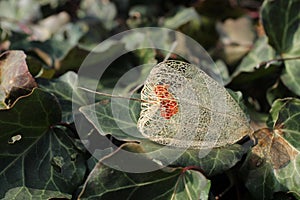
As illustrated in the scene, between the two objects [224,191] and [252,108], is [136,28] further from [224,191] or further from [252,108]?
[224,191]

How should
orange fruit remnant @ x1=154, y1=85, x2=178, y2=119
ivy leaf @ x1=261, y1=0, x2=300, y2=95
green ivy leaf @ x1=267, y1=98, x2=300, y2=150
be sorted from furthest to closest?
ivy leaf @ x1=261, y1=0, x2=300, y2=95 → green ivy leaf @ x1=267, y1=98, x2=300, y2=150 → orange fruit remnant @ x1=154, y1=85, x2=178, y2=119

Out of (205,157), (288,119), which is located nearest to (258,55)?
(288,119)

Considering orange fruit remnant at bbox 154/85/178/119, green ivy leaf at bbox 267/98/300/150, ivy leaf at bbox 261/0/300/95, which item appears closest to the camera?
orange fruit remnant at bbox 154/85/178/119

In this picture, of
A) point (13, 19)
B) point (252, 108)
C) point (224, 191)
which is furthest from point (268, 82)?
point (13, 19)

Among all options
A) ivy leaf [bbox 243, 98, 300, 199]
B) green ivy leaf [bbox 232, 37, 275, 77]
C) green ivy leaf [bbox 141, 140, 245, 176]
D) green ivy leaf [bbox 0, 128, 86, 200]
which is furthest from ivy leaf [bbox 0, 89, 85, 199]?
green ivy leaf [bbox 232, 37, 275, 77]

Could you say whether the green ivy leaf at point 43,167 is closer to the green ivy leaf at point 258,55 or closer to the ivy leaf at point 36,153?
the ivy leaf at point 36,153

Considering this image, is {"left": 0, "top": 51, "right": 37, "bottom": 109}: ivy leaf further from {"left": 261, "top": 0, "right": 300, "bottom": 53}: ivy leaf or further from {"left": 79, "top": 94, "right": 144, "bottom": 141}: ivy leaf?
{"left": 261, "top": 0, "right": 300, "bottom": 53}: ivy leaf

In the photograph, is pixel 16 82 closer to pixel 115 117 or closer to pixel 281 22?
pixel 115 117

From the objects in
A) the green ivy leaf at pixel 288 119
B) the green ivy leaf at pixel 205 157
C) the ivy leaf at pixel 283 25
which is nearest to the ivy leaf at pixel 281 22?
the ivy leaf at pixel 283 25
